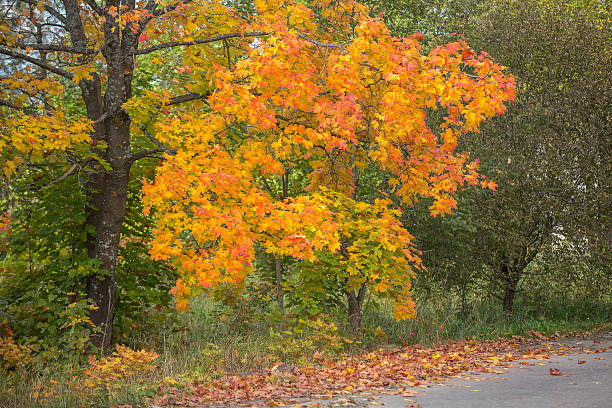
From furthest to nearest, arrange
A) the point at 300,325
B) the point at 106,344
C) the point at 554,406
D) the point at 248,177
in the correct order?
1. the point at 300,325
2. the point at 106,344
3. the point at 248,177
4. the point at 554,406

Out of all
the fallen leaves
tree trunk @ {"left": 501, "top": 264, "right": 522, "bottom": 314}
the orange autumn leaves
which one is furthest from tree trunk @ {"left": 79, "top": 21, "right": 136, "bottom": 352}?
tree trunk @ {"left": 501, "top": 264, "right": 522, "bottom": 314}

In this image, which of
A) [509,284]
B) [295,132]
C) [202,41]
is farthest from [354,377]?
[509,284]

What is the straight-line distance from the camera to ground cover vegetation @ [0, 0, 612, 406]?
8164mm

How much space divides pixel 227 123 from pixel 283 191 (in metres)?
3.08

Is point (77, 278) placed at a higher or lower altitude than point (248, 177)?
lower

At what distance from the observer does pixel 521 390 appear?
22.2 ft

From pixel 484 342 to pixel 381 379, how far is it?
430 centimetres

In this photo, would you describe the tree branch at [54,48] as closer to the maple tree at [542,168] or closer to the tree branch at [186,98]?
the tree branch at [186,98]

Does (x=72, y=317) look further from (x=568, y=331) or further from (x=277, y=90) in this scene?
(x=568, y=331)

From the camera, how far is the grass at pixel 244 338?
7250mm

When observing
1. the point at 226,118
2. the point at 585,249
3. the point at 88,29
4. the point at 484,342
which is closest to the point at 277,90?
the point at 226,118

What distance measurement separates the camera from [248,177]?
28.0 feet

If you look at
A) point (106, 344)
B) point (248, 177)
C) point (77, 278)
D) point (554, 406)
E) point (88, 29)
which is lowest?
point (554, 406)

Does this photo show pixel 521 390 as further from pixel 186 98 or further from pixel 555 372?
pixel 186 98
